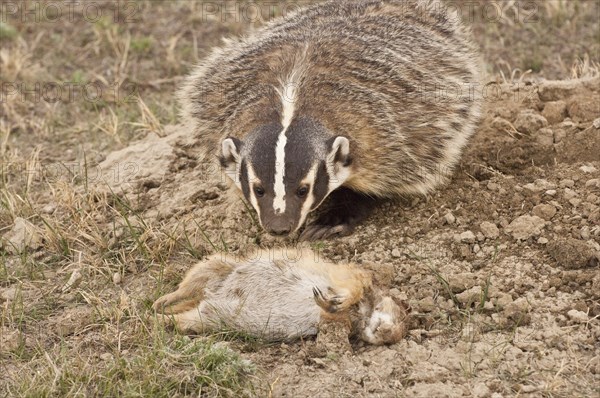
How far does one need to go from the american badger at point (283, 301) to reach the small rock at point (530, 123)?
1.53 m

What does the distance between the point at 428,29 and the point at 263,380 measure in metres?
2.42

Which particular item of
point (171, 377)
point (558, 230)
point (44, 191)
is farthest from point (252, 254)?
point (44, 191)

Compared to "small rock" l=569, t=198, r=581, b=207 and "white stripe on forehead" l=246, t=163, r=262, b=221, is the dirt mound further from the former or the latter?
"white stripe on forehead" l=246, t=163, r=262, b=221

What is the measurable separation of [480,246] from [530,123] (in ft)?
3.39

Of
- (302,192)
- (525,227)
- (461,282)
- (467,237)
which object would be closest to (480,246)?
(467,237)

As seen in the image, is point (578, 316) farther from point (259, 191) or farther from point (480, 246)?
point (259, 191)

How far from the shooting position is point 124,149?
541 cm

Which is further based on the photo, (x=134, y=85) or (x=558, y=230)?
(x=134, y=85)

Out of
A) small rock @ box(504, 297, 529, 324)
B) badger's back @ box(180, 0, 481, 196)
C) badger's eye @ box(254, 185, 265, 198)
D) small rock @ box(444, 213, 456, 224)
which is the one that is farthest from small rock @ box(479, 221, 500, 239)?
badger's eye @ box(254, 185, 265, 198)

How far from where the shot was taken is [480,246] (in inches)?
161

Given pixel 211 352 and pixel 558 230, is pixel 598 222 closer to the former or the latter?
pixel 558 230

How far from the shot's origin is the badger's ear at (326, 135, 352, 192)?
4004 millimetres

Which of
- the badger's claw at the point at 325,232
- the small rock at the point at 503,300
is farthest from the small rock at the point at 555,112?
the small rock at the point at 503,300

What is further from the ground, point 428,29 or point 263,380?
point 428,29
